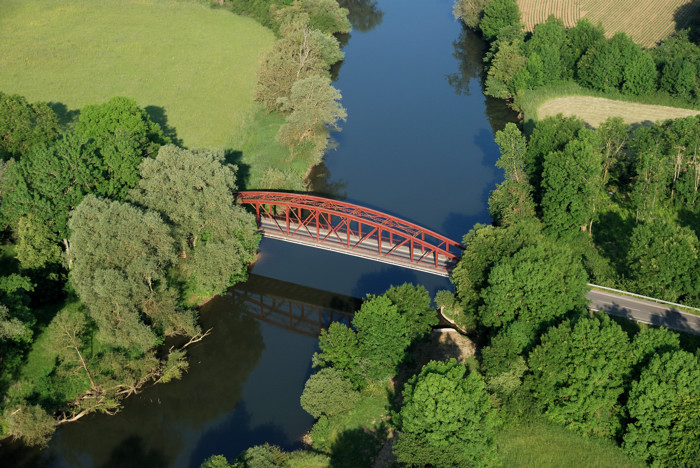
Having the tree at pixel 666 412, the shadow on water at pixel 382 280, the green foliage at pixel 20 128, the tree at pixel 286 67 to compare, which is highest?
the tree at pixel 286 67

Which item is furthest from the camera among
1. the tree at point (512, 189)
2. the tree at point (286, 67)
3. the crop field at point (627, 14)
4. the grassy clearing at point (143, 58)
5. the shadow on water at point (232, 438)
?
the crop field at point (627, 14)

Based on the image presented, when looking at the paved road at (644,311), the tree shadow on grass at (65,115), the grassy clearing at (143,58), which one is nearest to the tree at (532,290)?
the paved road at (644,311)

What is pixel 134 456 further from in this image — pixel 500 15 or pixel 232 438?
pixel 500 15

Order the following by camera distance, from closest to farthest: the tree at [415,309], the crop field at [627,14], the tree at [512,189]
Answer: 1. the tree at [415,309]
2. the tree at [512,189]
3. the crop field at [627,14]

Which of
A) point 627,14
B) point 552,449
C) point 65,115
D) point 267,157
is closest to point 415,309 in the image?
point 552,449

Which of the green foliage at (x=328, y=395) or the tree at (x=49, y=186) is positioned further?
the tree at (x=49, y=186)

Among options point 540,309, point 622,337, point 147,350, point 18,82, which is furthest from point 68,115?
point 622,337

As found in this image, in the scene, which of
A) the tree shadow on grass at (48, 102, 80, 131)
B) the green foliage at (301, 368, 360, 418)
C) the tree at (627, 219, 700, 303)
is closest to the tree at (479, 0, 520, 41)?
the tree at (627, 219, 700, 303)

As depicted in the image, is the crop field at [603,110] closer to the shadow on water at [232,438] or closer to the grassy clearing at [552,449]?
the grassy clearing at [552,449]
